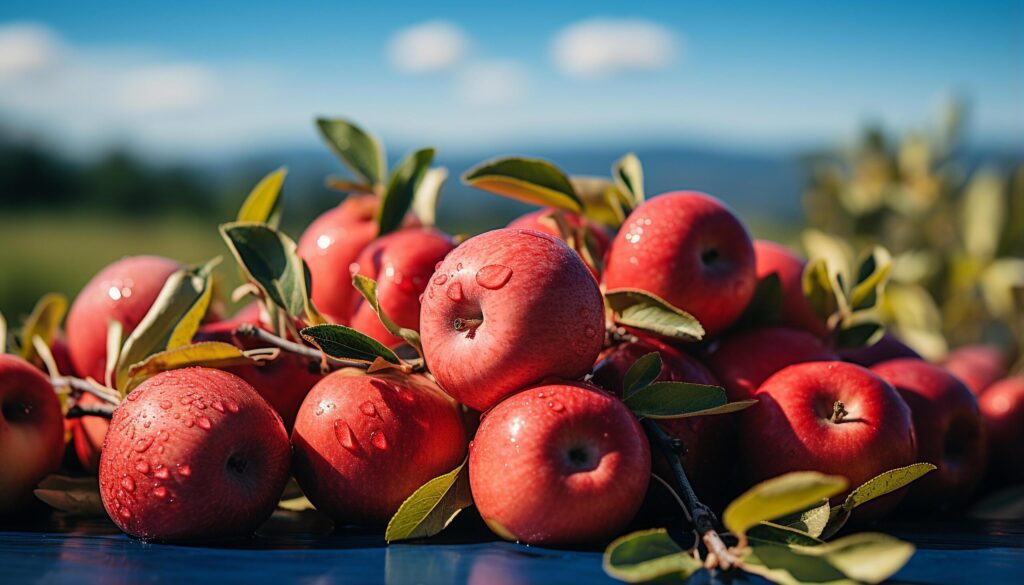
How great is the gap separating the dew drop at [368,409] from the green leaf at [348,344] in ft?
0.18

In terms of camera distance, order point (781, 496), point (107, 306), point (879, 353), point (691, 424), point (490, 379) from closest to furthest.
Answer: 1. point (781, 496)
2. point (490, 379)
3. point (691, 424)
4. point (107, 306)
5. point (879, 353)

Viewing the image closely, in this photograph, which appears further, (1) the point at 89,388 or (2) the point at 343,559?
(1) the point at 89,388

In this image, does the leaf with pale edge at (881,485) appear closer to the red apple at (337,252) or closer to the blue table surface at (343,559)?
the blue table surface at (343,559)

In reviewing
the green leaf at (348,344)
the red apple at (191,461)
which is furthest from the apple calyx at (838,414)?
the red apple at (191,461)

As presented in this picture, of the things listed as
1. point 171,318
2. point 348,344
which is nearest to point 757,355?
point 348,344

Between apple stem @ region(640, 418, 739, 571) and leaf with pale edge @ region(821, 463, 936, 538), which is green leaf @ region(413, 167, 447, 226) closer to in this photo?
apple stem @ region(640, 418, 739, 571)

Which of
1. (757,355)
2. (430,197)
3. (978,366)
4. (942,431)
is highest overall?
(430,197)

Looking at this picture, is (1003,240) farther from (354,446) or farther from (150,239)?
(150,239)

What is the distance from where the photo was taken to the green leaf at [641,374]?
3.09 feet

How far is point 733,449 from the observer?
1.04m

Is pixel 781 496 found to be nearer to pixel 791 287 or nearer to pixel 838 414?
pixel 838 414

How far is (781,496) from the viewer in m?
0.68

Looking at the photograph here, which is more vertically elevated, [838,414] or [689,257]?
[689,257]

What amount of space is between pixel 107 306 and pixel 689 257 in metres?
0.73
